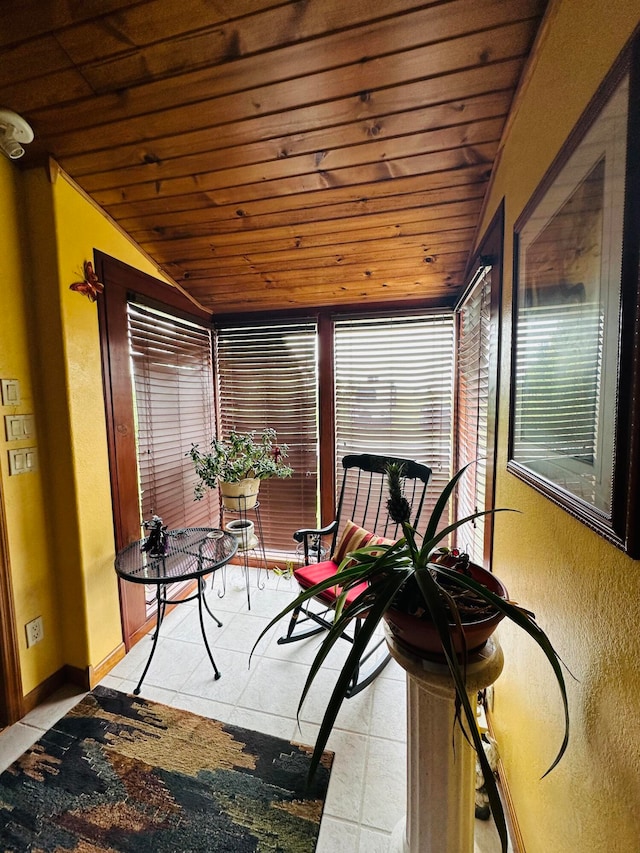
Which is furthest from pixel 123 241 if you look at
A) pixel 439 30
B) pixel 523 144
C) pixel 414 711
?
pixel 414 711

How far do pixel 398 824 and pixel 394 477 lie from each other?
1.16m

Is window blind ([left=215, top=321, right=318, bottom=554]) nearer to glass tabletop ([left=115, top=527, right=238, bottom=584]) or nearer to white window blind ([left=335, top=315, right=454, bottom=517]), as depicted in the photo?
white window blind ([left=335, top=315, right=454, bottom=517])

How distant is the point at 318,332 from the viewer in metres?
2.66

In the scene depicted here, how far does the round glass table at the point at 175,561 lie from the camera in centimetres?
166

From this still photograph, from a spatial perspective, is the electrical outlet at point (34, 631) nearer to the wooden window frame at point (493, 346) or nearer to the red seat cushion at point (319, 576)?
the red seat cushion at point (319, 576)

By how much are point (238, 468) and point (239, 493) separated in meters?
0.18

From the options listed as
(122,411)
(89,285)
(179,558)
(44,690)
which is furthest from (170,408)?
(44,690)

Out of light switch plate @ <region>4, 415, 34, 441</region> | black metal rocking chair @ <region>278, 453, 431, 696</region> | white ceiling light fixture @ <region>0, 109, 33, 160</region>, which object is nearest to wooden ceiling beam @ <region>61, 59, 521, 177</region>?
white ceiling light fixture @ <region>0, 109, 33, 160</region>

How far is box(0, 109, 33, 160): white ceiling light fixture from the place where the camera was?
1.32 meters

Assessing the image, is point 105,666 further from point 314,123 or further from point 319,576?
point 314,123

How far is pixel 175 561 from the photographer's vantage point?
182cm

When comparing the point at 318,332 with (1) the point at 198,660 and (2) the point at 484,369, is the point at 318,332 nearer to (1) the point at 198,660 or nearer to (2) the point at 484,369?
(2) the point at 484,369

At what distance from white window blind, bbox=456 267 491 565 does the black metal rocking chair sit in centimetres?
27

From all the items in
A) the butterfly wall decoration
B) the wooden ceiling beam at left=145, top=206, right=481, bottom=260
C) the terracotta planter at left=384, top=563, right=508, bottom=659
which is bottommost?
the terracotta planter at left=384, top=563, right=508, bottom=659
